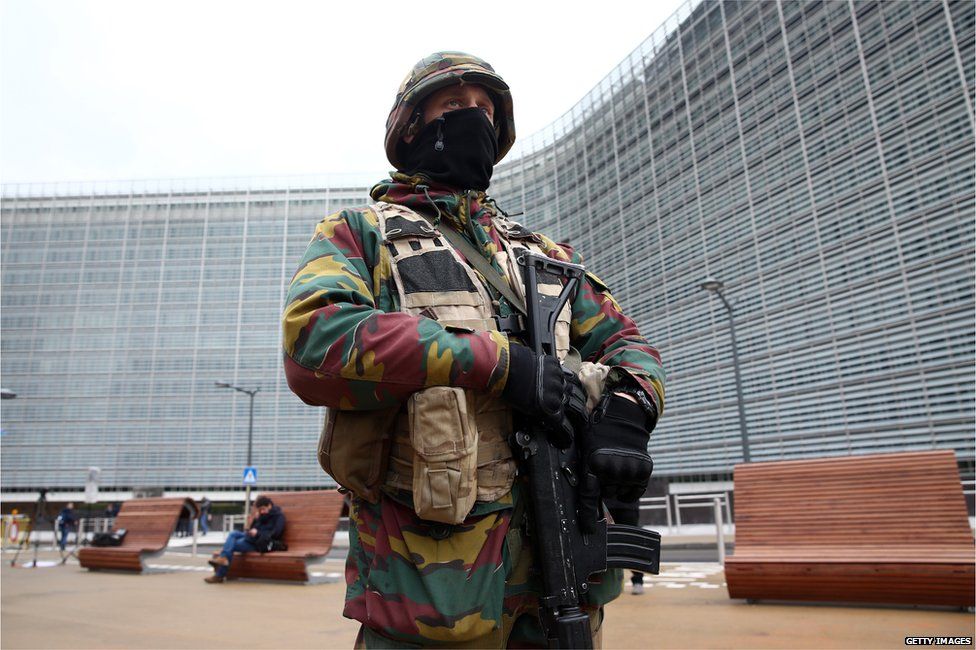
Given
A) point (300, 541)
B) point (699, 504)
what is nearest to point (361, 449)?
point (300, 541)

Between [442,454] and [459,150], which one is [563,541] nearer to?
[442,454]

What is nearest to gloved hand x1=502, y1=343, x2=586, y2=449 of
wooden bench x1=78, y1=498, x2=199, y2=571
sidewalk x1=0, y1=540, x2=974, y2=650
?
sidewalk x1=0, y1=540, x2=974, y2=650

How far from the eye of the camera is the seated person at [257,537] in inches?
292

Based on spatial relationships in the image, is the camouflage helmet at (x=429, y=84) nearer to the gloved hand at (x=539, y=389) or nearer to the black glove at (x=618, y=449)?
the gloved hand at (x=539, y=389)

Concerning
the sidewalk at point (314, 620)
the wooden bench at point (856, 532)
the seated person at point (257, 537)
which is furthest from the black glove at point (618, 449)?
the seated person at point (257, 537)

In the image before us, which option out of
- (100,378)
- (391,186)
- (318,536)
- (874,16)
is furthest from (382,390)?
(100,378)

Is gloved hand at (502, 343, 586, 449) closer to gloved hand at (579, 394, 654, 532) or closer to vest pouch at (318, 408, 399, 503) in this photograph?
gloved hand at (579, 394, 654, 532)

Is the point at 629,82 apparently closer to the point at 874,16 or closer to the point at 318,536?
the point at 874,16

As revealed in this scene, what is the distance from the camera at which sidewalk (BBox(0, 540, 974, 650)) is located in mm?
3682

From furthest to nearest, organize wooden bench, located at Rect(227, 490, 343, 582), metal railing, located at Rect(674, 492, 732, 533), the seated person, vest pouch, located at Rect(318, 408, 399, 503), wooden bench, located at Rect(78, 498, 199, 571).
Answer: metal railing, located at Rect(674, 492, 732, 533)
wooden bench, located at Rect(78, 498, 199, 571)
the seated person
wooden bench, located at Rect(227, 490, 343, 582)
vest pouch, located at Rect(318, 408, 399, 503)

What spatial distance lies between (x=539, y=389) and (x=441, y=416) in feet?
0.69

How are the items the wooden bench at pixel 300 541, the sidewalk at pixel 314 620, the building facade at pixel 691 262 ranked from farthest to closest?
the building facade at pixel 691 262 → the wooden bench at pixel 300 541 → the sidewalk at pixel 314 620

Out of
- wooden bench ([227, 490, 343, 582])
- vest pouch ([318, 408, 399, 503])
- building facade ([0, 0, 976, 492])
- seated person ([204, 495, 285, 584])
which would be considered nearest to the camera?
vest pouch ([318, 408, 399, 503])

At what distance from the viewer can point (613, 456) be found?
1.37 m
